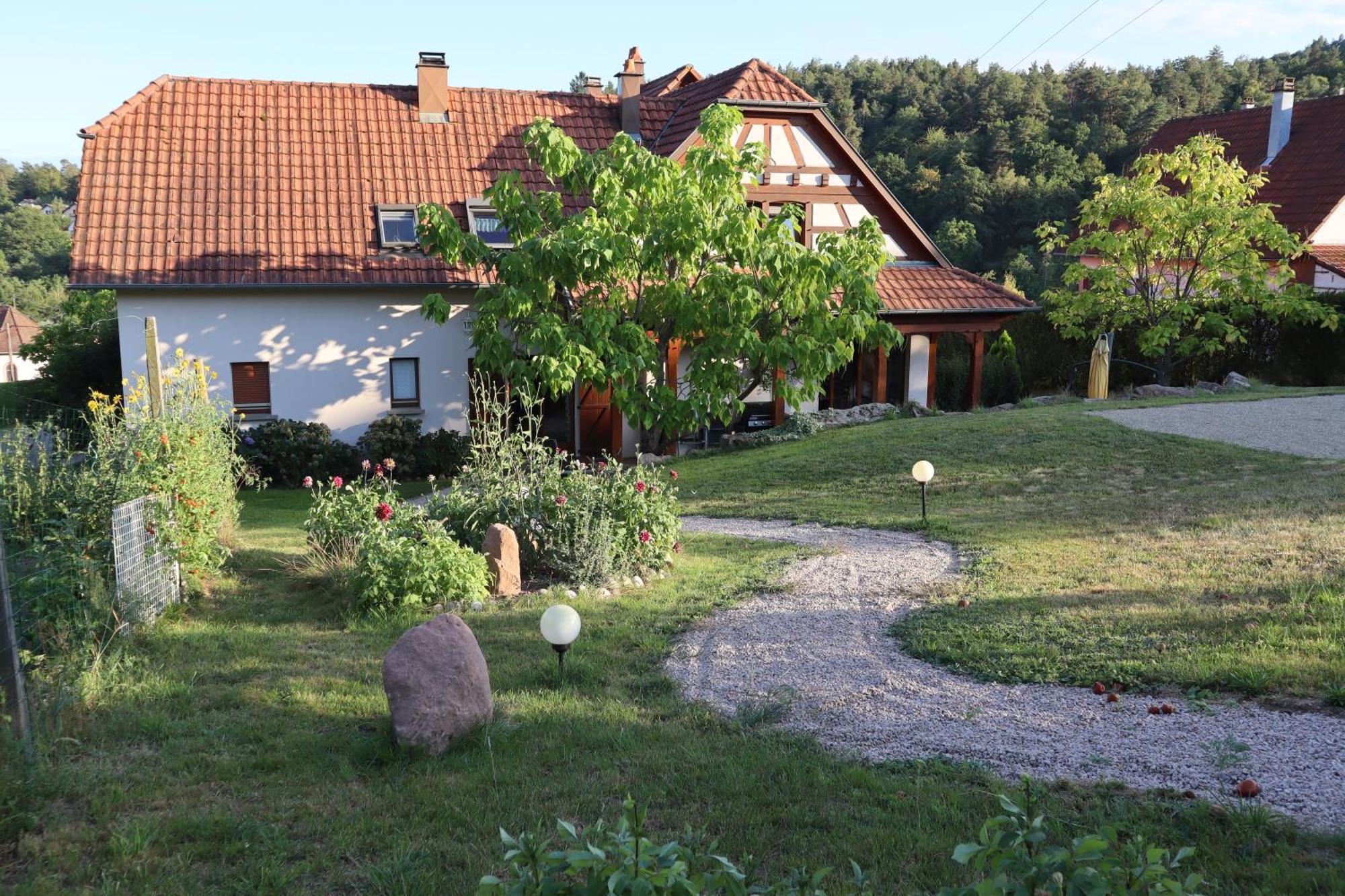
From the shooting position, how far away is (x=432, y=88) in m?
20.5

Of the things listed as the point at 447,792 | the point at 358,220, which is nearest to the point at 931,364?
the point at 358,220

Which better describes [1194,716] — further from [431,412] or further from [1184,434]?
[431,412]

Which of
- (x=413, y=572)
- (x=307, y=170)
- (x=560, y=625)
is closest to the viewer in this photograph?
(x=560, y=625)

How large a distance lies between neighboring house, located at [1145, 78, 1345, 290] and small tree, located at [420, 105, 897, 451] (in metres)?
15.4

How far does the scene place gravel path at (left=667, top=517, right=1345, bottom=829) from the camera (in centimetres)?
441

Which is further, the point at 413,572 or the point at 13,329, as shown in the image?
the point at 13,329

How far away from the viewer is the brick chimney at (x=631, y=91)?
21281 millimetres

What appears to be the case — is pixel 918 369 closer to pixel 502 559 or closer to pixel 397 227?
pixel 397 227

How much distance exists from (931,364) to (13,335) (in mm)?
49940

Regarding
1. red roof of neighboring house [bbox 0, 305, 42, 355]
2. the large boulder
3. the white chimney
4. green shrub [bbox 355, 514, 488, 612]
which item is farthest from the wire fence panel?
red roof of neighboring house [bbox 0, 305, 42, 355]

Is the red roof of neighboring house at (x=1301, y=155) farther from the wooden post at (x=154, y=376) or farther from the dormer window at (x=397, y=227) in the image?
the wooden post at (x=154, y=376)

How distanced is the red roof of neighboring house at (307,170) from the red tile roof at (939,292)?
0.13ft

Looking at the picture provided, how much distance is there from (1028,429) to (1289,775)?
34.9 feet

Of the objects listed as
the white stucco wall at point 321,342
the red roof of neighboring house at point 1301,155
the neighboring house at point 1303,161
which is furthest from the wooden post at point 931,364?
the red roof of neighboring house at point 1301,155
